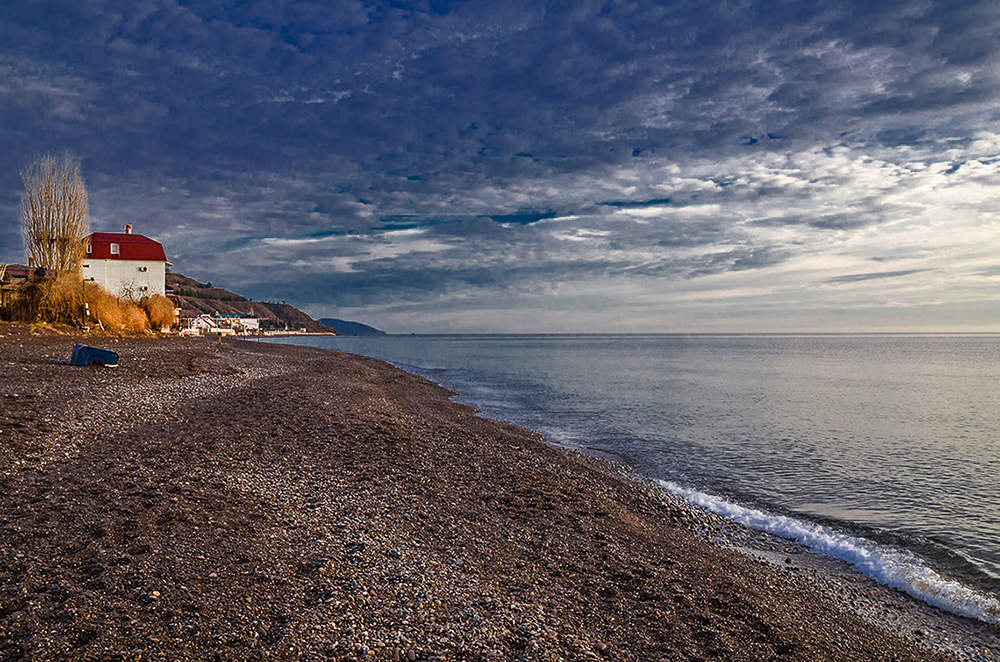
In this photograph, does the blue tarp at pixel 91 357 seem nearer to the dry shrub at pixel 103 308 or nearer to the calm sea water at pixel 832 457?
the calm sea water at pixel 832 457

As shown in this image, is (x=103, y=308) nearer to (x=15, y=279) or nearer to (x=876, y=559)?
(x=15, y=279)

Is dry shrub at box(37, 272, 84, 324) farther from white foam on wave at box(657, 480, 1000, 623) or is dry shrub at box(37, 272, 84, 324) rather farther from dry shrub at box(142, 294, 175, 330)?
white foam on wave at box(657, 480, 1000, 623)

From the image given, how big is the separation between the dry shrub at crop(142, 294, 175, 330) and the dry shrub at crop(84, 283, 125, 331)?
8.48 metres

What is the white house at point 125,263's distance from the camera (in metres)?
63.8

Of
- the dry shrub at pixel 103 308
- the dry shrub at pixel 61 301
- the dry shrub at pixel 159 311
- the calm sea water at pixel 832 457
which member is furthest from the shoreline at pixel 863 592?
the dry shrub at pixel 159 311

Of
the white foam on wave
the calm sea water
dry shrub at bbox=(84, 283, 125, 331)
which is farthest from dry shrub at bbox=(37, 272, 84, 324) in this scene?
the white foam on wave

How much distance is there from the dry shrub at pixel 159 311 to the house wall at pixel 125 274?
33.6 ft

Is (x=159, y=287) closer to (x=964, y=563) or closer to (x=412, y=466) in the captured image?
(x=412, y=466)

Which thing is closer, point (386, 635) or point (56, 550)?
point (386, 635)

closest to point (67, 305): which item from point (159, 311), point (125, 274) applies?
point (159, 311)

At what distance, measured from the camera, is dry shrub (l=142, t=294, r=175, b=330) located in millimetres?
54181

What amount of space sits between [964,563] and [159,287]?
250ft

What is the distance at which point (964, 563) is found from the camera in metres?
11.2

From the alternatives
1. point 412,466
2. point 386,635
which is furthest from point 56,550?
point 412,466
